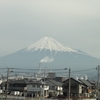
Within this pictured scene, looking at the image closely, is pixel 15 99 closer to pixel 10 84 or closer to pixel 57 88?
pixel 10 84

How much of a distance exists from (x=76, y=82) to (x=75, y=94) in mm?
2027

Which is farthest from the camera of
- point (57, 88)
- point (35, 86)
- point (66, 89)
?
point (57, 88)

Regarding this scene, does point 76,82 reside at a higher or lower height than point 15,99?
higher

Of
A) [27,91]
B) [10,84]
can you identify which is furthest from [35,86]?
[10,84]

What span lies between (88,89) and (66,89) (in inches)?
210

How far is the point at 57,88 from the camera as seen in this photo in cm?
5597

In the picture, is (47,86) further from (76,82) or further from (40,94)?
(76,82)

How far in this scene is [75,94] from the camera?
47719 millimetres

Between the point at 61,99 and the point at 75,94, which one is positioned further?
the point at 75,94

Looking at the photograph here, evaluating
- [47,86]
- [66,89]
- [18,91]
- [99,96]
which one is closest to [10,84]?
[18,91]

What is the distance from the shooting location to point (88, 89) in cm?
5088

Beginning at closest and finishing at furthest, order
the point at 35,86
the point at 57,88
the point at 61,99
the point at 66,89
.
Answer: the point at 61,99 < the point at 66,89 < the point at 35,86 < the point at 57,88

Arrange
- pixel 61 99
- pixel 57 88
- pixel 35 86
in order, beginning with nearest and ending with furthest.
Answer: pixel 61 99, pixel 35 86, pixel 57 88

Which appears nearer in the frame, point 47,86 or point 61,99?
point 61,99
